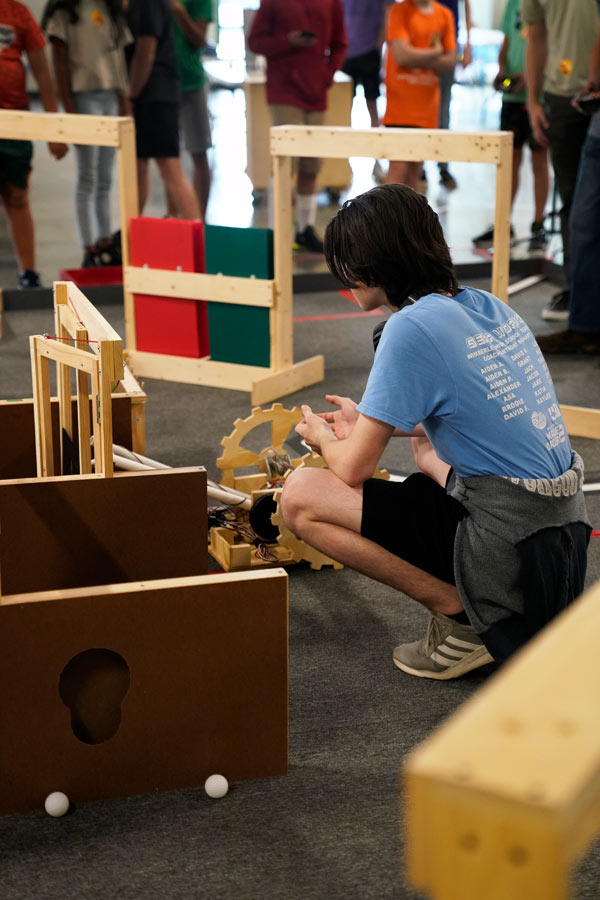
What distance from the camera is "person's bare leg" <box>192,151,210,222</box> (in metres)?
6.09

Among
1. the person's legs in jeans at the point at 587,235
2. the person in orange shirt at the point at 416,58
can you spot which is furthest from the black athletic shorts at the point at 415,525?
the person in orange shirt at the point at 416,58

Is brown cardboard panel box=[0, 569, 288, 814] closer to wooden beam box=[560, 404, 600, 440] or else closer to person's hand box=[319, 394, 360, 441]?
person's hand box=[319, 394, 360, 441]

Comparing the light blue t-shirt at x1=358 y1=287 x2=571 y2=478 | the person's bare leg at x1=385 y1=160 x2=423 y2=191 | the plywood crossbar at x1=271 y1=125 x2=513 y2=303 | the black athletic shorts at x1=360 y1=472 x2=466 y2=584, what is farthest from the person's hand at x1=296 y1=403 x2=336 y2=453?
the person's bare leg at x1=385 y1=160 x2=423 y2=191

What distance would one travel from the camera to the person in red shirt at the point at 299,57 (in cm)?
571

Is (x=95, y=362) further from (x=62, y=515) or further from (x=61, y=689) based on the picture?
(x=61, y=689)

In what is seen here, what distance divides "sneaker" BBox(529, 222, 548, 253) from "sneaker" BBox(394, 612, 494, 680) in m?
4.19

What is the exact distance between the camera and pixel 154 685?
1812mm

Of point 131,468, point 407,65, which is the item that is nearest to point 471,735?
point 131,468

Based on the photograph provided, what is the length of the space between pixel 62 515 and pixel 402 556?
0.66 meters

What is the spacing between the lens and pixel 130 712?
181cm

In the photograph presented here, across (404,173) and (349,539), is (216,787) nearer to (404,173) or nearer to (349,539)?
(349,539)

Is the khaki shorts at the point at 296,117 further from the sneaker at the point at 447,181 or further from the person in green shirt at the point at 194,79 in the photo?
the sneaker at the point at 447,181

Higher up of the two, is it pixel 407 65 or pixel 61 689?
pixel 407 65

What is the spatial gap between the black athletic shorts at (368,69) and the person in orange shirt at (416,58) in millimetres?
2180
